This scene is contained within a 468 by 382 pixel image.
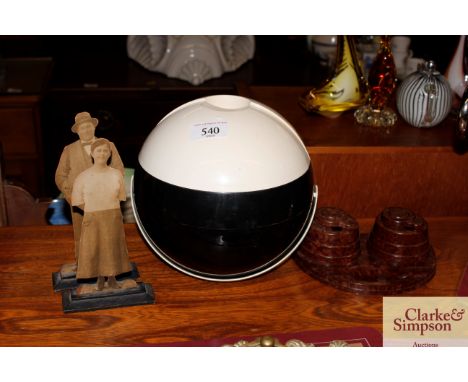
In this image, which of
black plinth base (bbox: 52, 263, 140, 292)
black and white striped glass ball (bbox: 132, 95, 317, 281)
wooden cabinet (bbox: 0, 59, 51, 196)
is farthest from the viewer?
wooden cabinet (bbox: 0, 59, 51, 196)

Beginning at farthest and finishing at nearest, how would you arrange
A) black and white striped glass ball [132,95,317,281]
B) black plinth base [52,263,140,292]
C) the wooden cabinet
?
the wooden cabinet → black plinth base [52,263,140,292] → black and white striped glass ball [132,95,317,281]

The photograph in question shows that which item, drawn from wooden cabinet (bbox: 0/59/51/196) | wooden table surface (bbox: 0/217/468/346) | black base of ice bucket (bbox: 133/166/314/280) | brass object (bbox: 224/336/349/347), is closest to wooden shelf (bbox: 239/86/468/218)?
wooden table surface (bbox: 0/217/468/346)

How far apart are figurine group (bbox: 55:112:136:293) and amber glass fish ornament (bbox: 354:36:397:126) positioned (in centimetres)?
62

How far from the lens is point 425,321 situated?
0.98 meters

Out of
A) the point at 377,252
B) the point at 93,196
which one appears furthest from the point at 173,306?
the point at 377,252

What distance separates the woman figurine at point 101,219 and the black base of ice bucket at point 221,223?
4 centimetres

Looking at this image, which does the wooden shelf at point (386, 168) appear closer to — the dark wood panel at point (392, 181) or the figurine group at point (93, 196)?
the dark wood panel at point (392, 181)

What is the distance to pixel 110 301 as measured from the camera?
0.99 m

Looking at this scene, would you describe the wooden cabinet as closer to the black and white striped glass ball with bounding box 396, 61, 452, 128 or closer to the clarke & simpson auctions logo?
the black and white striped glass ball with bounding box 396, 61, 452, 128

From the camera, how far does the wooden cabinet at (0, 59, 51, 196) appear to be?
2.17 metres

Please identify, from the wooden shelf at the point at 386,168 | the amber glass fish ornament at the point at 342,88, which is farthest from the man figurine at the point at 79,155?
the amber glass fish ornament at the point at 342,88

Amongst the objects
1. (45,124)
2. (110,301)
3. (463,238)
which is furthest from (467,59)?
(45,124)

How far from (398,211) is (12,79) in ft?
5.52

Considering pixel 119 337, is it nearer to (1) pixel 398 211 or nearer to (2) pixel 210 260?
(2) pixel 210 260
